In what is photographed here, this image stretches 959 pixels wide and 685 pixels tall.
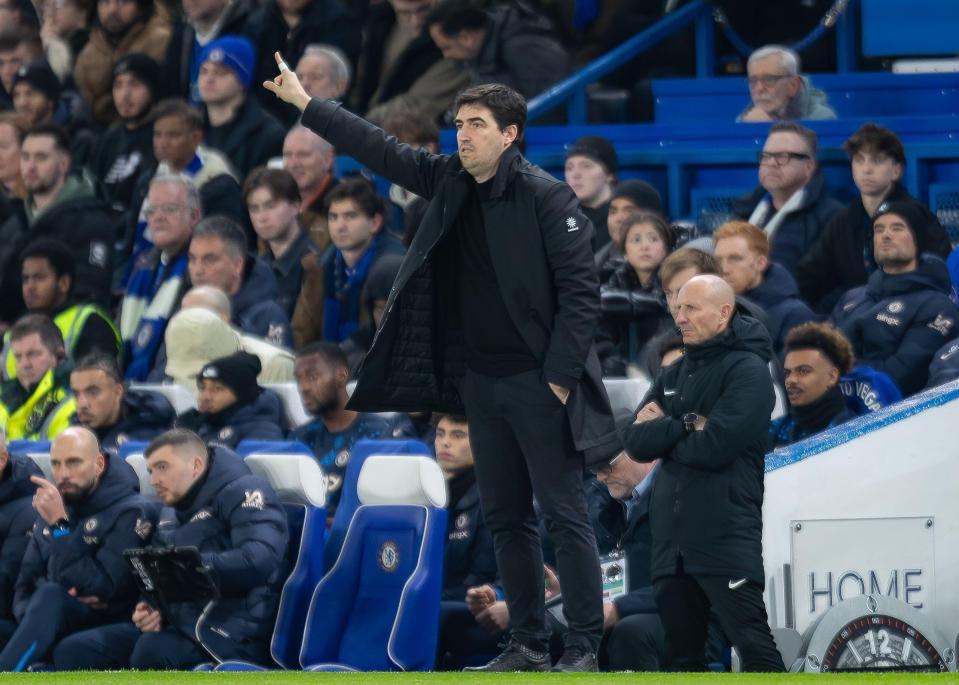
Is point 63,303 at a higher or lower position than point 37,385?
higher

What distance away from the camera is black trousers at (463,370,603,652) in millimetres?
7410

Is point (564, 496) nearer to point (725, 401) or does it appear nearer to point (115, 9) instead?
point (725, 401)

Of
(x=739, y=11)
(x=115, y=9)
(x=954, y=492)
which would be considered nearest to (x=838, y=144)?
(x=739, y=11)

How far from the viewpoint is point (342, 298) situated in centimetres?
1256

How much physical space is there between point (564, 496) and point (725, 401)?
71 centimetres

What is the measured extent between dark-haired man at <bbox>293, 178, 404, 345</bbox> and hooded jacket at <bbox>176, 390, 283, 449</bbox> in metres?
1.14

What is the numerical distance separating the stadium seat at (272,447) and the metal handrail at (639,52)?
4347 millimetres

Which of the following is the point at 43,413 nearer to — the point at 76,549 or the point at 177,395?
the point at 177,395

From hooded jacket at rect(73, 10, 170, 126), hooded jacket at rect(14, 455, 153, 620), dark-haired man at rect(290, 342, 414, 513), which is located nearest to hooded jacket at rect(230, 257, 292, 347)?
dark-haired man at rect(290, 342, 414, 513)

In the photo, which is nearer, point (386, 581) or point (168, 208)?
point (386, 581)

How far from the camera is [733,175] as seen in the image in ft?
41.4

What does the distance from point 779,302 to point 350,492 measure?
90.1 inches

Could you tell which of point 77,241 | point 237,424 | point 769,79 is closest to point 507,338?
point 237,424

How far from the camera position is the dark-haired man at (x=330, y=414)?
1086cm
